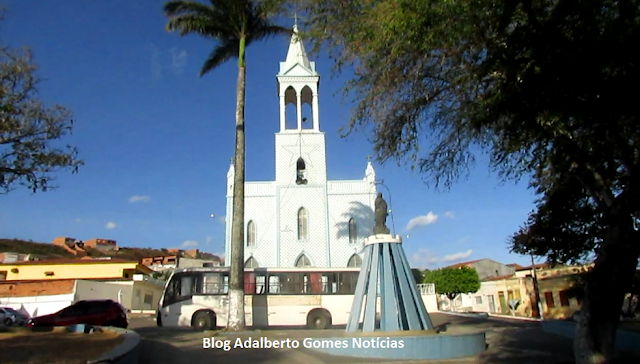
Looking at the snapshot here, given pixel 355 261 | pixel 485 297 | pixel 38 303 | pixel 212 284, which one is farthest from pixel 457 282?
pixel 38 303

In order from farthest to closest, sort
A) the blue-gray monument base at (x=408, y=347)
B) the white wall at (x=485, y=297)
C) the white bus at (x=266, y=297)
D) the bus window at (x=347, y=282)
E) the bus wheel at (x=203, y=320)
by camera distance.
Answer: the white wall at (x=485, y=297)
the bus window at (x=347, y=282)
the white bus at (x=266, y=297)
the bus wheel at (x=203, y=320)
the blue-gray monument base at (x=408, y=347)

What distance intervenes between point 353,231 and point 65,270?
1894 centimetres

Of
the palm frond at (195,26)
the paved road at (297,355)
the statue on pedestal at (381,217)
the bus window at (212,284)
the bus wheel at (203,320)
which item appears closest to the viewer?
the paved road at (297,355)

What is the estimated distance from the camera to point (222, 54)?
60.7 feet

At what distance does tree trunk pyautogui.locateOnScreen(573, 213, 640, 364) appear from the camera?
6.82m

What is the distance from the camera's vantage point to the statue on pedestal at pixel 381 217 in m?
13.1

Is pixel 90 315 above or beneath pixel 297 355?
above

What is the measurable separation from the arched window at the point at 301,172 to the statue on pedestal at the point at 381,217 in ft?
61.3

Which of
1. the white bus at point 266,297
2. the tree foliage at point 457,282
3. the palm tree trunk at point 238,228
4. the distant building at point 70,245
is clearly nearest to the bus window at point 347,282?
the white bus at point 266,297

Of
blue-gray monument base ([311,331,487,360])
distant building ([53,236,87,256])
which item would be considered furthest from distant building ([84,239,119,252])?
blue-gray monument base ([311,331,487,360])

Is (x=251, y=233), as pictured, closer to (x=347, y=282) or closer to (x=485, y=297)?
(x=347, y=282)

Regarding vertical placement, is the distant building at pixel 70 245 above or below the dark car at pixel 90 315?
above

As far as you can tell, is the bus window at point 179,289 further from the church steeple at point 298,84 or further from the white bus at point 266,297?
the church steeple at point 298,84

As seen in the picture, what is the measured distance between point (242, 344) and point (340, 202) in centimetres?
2029
